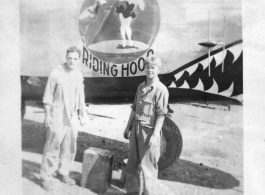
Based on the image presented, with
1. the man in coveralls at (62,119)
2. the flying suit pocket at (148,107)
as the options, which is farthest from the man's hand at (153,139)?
the man in coveralls at (62,119)

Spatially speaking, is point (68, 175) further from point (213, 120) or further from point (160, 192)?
point (213, 120)

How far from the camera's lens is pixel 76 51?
181 centimetres

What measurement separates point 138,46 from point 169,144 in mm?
667

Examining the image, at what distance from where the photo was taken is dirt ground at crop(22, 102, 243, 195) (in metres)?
1.79

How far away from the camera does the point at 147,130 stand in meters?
1.73

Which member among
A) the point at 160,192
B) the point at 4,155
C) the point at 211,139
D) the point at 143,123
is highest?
the point at 143,123

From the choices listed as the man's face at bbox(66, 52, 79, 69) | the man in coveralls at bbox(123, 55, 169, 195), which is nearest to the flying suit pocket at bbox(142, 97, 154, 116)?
the man in coveralls at bbox(123, 55, 169, 195)

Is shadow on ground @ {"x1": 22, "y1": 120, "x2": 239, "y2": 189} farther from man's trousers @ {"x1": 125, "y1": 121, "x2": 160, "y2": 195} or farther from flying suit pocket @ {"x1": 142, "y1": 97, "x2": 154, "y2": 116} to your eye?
flying suit pocket @ {"x1": 142, "y1": 97, "x2": 154, "y2": 116}

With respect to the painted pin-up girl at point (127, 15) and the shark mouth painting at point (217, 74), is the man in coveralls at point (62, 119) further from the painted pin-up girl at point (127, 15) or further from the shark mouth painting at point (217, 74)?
the shark mouth painting at point (217, 74)

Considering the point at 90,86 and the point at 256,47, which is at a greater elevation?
the point at 256,47

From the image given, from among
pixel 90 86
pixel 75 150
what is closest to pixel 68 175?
pixel 75 150

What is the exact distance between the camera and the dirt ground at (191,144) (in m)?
1.79

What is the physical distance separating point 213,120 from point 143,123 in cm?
46

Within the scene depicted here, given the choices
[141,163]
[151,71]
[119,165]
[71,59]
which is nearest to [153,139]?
[141,163]
